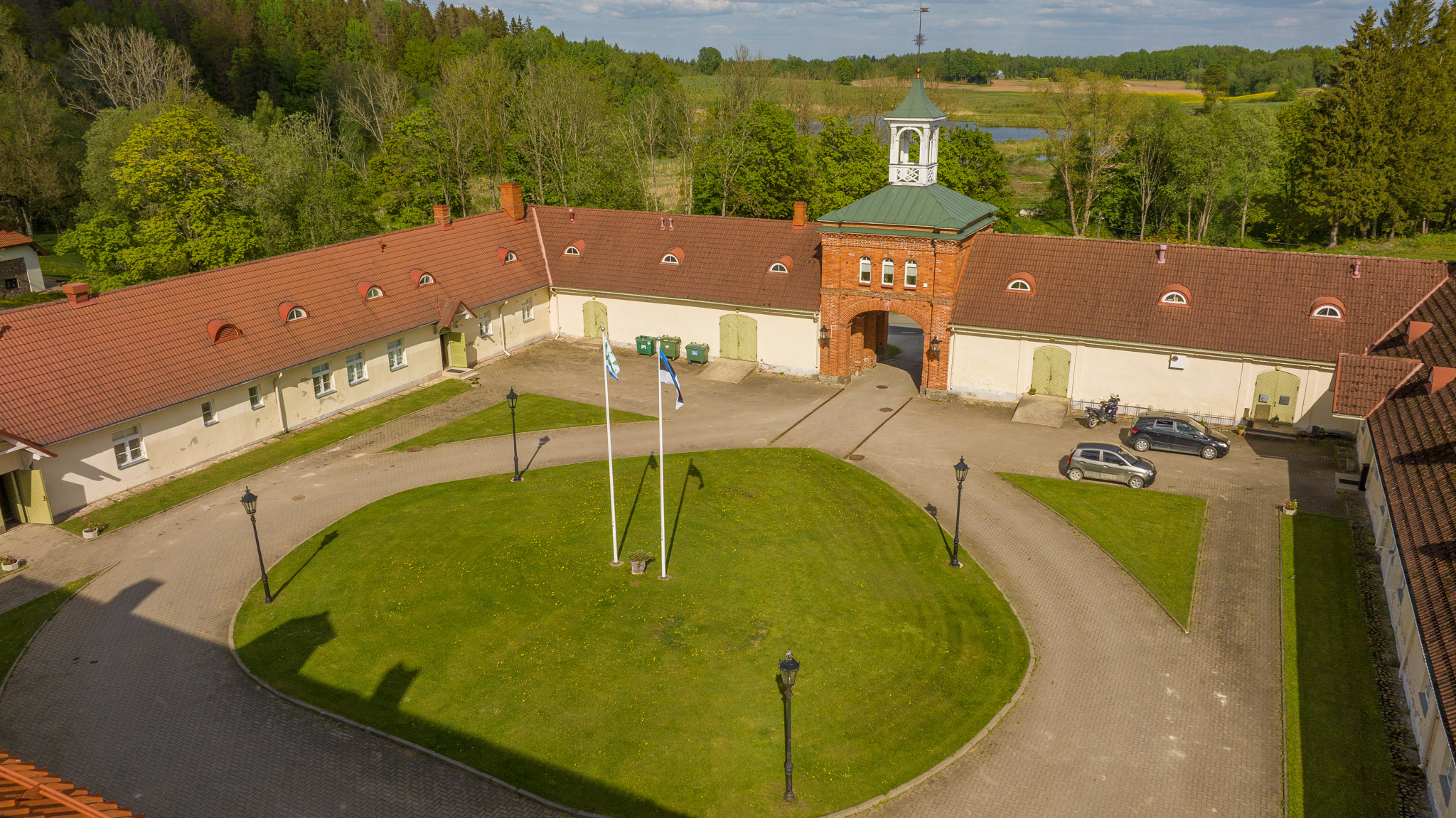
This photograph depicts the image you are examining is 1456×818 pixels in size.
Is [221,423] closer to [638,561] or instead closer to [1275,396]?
[638,561]

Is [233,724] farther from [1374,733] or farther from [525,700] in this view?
[1374,733]

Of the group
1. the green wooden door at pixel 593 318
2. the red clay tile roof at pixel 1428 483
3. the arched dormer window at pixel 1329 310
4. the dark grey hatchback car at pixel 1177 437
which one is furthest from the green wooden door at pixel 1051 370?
the green wooden door at pixel 593 318

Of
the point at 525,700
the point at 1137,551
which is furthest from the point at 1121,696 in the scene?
the point at 525,700

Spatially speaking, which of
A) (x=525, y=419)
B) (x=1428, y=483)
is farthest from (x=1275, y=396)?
(x=525, y=419)

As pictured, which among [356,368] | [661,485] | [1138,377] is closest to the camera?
[661,485]

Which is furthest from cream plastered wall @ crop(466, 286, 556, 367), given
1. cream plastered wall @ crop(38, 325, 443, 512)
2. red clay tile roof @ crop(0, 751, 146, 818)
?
red clay tile roof @ crop(0, 751, 146, 818)

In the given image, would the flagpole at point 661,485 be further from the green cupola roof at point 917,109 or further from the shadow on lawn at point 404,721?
the green cupola roof at point 917,109

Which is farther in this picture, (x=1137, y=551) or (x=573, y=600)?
(x=1137, y=551)
